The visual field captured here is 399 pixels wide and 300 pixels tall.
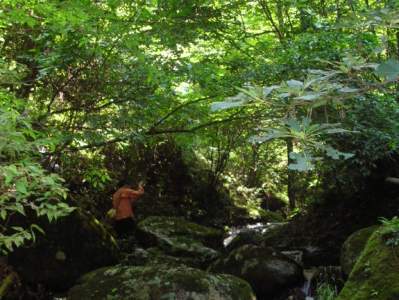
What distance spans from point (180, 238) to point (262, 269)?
278cm

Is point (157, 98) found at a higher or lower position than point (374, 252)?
higher

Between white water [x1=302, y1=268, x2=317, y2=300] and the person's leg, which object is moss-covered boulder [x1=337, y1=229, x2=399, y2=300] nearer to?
white water [x1=302, y1=268, x2=317, y2=300]

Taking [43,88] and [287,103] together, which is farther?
[43,88]

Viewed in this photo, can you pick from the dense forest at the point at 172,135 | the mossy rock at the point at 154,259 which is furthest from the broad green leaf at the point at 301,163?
the mossy rock at the point at 154,259

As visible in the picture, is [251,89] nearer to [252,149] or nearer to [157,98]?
[157,98]

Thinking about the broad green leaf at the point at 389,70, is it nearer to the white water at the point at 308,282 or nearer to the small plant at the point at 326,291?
the small plant at the point at 326,291

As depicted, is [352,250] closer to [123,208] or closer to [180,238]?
[180,238]

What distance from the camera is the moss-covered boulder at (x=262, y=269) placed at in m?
7.60

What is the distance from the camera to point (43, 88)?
6371 mm

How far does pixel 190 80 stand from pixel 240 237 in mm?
5799

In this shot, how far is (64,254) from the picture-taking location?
7648 millimetres

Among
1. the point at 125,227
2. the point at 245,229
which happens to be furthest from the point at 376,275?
the point at 245,229

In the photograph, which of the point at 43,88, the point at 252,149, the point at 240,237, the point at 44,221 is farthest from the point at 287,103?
the point at 252,149

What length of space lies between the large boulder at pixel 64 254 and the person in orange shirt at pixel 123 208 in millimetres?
1733
